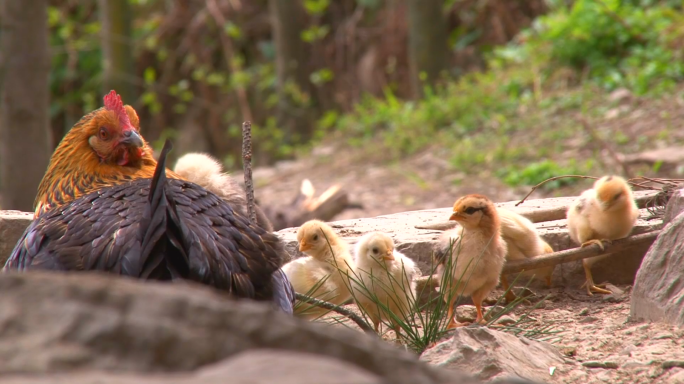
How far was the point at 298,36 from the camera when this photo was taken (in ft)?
40.1

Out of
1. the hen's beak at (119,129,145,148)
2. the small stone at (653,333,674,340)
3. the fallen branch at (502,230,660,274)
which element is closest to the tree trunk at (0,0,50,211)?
the hen's beak at (119,129,145,148)

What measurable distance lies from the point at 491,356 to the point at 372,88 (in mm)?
10597

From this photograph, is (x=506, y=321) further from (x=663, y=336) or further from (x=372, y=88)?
Result: (x=372, y=88)

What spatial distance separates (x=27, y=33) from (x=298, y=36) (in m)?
6.44

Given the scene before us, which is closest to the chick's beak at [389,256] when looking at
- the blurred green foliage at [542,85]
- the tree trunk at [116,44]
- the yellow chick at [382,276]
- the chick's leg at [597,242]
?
the yellow chick at [382,276]

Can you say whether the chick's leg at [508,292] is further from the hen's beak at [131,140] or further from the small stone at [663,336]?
the hen's beak at [131,140]

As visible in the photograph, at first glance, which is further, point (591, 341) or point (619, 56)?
point (619, 56)

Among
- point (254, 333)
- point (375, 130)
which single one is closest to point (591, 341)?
point (254, 333)

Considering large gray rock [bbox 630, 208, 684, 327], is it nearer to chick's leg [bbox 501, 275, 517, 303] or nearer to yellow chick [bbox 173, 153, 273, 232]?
chick's leg [bbox 501, 275, 517, 303]

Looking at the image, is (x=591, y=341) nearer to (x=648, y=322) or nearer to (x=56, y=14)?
(x=648, y=322)

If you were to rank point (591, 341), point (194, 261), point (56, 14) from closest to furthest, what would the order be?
point (194, 261) < point (591, 341) < point (56, 14)

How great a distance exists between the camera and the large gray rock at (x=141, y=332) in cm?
114

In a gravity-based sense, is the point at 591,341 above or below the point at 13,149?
below

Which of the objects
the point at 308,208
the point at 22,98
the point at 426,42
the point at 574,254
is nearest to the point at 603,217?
the point at 574,254
